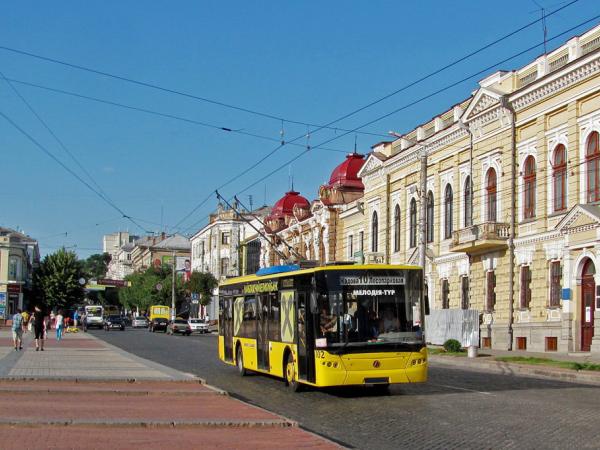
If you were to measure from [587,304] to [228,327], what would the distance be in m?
15.9

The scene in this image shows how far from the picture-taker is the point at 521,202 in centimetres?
4053

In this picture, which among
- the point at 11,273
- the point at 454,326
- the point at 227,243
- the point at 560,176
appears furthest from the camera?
the point at 11,273

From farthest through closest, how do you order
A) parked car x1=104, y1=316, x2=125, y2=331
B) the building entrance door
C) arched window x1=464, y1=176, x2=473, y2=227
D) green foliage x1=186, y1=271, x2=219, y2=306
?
green foliage x1=186, y1=271, x2=219, y2=306, parked car x1=104, y1=316, x2=125, y2=331, arched window x1=464, y1=176, x2=473, y2=227, the building entrance door

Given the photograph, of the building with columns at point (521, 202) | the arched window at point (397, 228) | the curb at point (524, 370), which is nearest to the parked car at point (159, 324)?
the arched window at point (397, 228)

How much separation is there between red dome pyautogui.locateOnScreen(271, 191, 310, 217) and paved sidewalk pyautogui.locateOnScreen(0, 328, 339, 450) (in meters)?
58.2

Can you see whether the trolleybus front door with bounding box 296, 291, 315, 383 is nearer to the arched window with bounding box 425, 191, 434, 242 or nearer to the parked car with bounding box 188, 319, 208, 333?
the arched window with bounding box 425, 191, 434, 242

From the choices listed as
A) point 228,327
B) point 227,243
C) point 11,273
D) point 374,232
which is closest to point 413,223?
point 374,232

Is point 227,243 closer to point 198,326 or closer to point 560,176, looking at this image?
point 198,326

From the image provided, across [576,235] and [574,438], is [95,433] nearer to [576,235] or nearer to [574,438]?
[574,438]

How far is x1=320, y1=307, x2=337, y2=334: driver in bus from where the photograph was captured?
18.4m

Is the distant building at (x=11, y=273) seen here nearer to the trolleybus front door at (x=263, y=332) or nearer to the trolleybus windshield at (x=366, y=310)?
the trolleybus front door at (x=263, y=332)

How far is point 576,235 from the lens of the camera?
35562 mm

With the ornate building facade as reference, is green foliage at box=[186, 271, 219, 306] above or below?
below

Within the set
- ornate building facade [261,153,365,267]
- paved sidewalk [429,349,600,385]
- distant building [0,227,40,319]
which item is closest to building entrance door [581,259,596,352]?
paved sidewalk [429,349,600,385]
